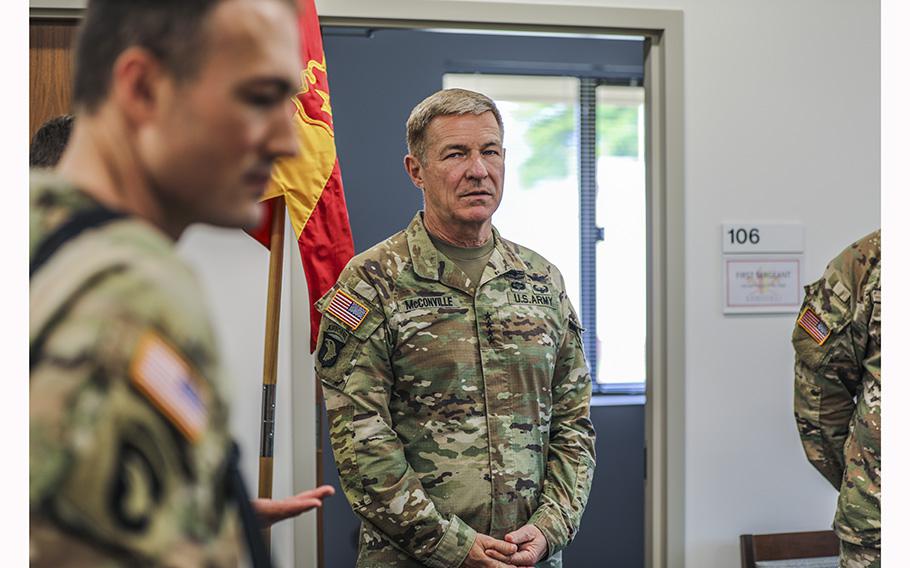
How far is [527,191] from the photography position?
143 inches

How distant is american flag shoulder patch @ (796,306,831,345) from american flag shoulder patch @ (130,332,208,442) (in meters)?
1.64

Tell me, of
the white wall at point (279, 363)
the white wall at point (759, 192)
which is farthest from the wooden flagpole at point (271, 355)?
the white wall at point (759, 192)

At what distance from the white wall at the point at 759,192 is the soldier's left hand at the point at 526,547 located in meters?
1.02

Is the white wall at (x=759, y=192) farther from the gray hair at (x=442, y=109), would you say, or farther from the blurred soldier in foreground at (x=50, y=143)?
the blurred soldier in foreground at (x=50, y=143)

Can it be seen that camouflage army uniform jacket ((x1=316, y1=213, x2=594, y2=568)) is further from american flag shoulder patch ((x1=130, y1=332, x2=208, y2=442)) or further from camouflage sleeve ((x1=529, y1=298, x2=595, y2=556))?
american flag shoulder patch ((x1=130, y1=332, x2=208, y2=442))

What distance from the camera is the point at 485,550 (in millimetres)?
1407

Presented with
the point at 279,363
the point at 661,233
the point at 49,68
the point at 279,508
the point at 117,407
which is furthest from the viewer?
the point at 661,233

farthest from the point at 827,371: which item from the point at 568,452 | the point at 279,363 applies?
the point at 279,363

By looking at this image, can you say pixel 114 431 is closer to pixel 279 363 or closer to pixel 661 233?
pixel 279 363

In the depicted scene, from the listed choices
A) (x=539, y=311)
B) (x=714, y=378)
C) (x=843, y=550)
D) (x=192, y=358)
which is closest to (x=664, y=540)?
(x=714, y=378)

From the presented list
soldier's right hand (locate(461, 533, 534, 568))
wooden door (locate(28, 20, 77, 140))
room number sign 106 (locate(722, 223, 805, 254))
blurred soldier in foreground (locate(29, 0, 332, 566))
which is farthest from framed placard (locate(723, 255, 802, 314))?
blurred soldier in foreground (locate(29, 0, 332, 566))

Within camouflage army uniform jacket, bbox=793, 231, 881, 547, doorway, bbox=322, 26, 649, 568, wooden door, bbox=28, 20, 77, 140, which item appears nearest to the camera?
camouflage army uniform jacket, bbox=793, 231, 881, 547

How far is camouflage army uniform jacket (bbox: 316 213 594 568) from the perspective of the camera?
1.40 meters

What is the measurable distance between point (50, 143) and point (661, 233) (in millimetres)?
1849
